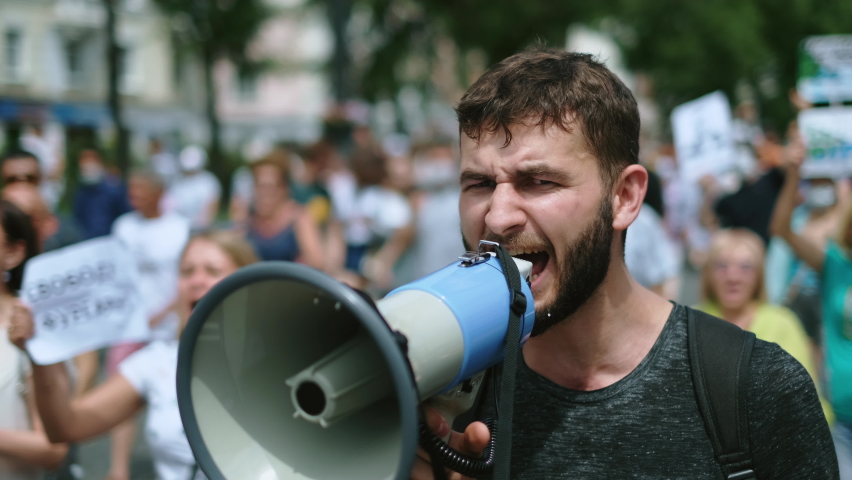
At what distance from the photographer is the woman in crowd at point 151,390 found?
265 centimetres

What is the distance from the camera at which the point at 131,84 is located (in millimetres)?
37281

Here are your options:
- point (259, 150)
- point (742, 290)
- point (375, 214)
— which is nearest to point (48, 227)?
point (375, 214)

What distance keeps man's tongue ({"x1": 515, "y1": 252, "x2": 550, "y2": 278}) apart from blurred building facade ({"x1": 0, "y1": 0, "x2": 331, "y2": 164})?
2506 cm

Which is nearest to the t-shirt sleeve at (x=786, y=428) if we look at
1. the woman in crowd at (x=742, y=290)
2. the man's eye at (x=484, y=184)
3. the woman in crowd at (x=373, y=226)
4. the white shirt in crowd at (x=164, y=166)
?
the man's eye at (x=484, y=184)

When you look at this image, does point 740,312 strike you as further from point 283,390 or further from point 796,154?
point 283,390

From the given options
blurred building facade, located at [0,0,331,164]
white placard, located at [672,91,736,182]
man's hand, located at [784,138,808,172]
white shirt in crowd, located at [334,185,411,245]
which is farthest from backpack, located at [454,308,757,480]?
blurred building facade, located at [0,0,331,164]

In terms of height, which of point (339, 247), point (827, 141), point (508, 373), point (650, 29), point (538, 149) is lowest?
point (339, 247)

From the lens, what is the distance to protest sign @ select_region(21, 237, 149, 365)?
108 inches

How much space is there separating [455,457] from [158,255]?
4.34 m

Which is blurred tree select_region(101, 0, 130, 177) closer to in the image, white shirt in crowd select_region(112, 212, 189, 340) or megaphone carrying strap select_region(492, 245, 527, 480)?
white shirt in crowd select_region(112, 212, 189, 340)

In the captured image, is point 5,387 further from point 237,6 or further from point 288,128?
point 288,128

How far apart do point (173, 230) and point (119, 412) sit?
2.68m

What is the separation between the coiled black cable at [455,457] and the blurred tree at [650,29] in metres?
19.0

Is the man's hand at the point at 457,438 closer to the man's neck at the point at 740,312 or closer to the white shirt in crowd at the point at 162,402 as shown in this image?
the white shirt in crowd at the point at 162,402
